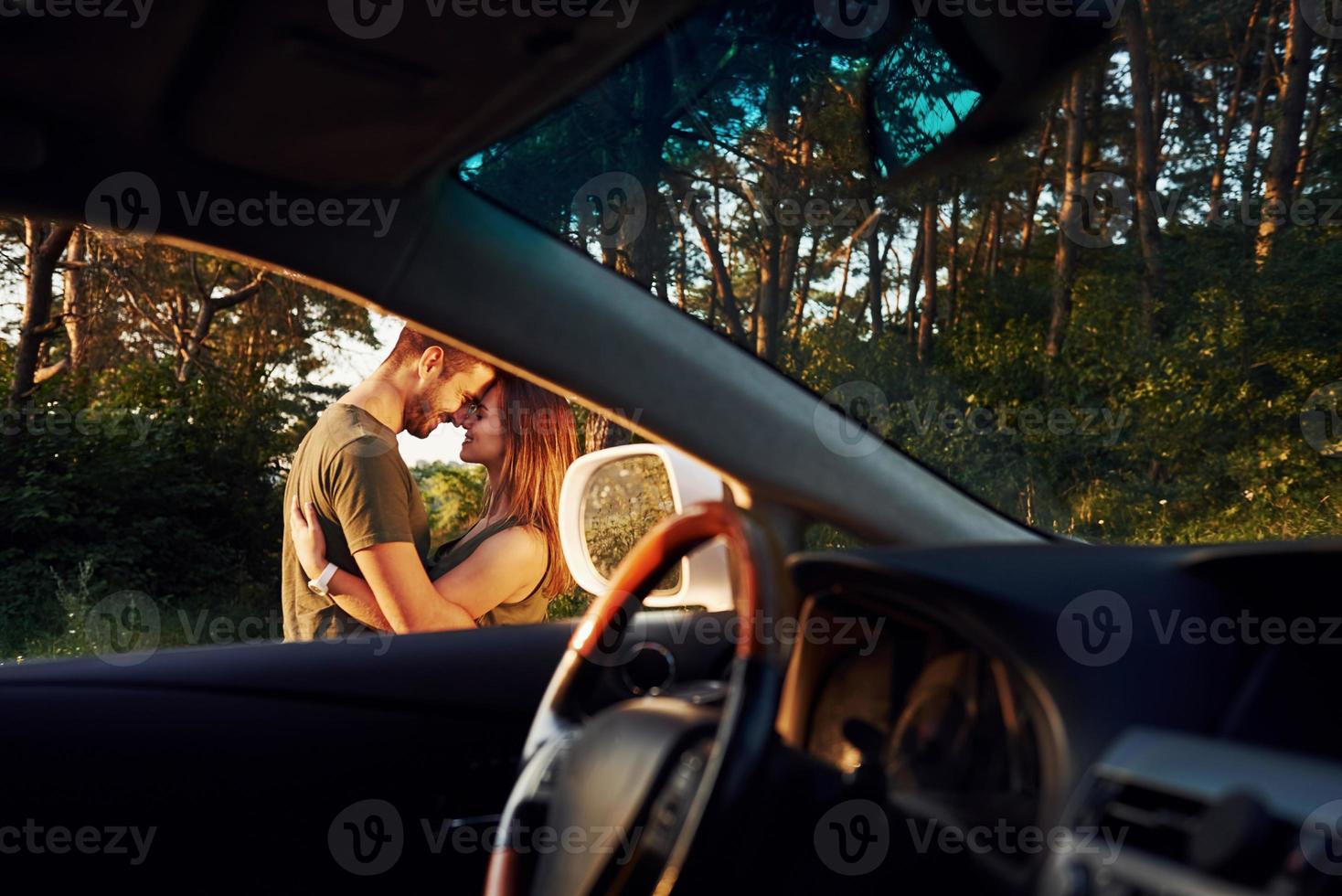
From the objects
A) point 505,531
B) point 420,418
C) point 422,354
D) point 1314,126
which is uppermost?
point 1314,126

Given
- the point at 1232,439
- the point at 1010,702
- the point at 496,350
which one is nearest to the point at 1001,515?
the point at 1010,702

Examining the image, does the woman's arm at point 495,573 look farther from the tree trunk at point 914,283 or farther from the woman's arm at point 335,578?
the tree trunk at point 914,283

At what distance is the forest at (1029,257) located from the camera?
2297mm

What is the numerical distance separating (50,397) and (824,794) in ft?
42.7

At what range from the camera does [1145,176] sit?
20.7ft

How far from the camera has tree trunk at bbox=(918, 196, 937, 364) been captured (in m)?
2.96

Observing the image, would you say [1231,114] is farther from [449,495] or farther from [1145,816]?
[1145,816]

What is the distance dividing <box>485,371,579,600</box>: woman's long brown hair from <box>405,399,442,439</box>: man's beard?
26cm

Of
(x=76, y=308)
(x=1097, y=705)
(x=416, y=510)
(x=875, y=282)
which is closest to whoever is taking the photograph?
(x=1097, y=705)

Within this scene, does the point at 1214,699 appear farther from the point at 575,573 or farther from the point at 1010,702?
the point at 575,573

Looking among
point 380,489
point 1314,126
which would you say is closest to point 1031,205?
point 1314,126

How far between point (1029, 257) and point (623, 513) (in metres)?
2.64

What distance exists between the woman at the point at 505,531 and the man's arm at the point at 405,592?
38 mm


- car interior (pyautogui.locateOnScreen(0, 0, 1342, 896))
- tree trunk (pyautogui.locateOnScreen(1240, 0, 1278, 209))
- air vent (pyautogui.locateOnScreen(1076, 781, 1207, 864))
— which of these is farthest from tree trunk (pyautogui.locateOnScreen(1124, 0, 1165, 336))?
air vent (pyautogui.locateOnScreen(1076, 781, 1207, 864))
